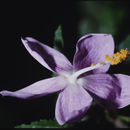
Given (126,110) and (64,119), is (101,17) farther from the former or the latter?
(64,119)

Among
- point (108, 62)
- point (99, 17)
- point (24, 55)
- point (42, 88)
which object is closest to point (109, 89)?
point (108, 62)

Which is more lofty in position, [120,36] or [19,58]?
[19,58]

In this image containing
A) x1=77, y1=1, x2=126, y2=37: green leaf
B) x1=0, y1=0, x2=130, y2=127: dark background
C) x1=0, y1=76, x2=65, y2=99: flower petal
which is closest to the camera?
x1=0, y1=76, x2=65, y2=99: flower petal

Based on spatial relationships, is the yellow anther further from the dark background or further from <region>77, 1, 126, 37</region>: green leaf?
<region>77, 1, 126, 37</region>: green leaf

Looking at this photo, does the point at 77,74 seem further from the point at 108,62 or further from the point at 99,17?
the point at 99,17

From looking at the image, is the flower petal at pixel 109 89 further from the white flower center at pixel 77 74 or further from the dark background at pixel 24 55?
the dark background at pixel 24 55

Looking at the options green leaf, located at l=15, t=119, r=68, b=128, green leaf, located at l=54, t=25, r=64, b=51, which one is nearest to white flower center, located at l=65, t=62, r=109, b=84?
green leaf, located at l=54, t=25, r=64, b=51

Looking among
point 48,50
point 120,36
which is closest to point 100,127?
point 48,50
